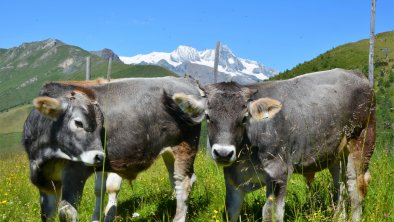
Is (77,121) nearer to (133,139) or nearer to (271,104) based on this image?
(133,139)

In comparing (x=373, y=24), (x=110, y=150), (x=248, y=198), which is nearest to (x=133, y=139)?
(x=110, y=150)

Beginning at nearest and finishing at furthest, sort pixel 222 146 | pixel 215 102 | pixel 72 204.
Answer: pixel 222 146 < pixel 215 102 < pixel 72 204

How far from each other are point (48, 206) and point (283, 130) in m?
3.30

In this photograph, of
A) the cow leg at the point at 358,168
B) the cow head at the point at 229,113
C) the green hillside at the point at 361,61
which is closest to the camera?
the cow head at the point at 229,113

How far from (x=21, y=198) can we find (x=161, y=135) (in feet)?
10.4

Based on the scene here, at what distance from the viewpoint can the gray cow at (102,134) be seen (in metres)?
5.66

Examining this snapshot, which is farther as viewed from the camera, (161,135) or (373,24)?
(373,24)

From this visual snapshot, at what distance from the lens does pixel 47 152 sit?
5906mm

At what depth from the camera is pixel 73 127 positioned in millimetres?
5660

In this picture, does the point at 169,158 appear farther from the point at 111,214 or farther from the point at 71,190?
the point at 71,190

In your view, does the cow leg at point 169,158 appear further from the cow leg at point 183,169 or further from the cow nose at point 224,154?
the cow nose at point 224,154

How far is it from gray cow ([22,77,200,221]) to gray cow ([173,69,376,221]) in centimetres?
89

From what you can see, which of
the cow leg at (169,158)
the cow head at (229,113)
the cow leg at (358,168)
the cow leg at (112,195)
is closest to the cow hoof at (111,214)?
the cow leg at (112,195)

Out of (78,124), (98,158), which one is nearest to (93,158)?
(98,158)
